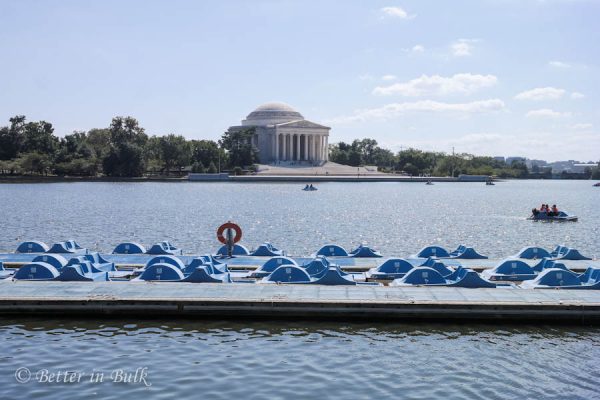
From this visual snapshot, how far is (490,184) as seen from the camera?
623ft

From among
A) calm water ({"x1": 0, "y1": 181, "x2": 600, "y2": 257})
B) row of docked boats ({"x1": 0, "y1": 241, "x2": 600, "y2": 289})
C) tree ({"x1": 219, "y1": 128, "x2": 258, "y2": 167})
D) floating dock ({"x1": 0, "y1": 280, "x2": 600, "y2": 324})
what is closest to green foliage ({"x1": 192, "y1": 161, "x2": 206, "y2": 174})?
tree ({"x1": 219, "y1": 128, "x2": 258, "y2": 167})

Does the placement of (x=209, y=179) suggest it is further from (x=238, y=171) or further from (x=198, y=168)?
(x=238, y=171)

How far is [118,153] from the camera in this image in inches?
6491

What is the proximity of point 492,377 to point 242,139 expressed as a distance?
171 metres

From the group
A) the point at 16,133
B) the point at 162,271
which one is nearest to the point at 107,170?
the point at 16,133

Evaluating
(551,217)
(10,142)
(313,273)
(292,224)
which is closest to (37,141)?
(10,142)

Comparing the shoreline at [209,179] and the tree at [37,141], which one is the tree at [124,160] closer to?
the shoreline at [209,179]

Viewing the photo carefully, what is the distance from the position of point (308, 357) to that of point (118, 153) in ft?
498

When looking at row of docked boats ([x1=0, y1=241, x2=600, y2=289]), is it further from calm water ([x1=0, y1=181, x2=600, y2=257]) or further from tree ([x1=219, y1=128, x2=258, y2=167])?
tree ([x1=219, y1=128, x2=258, y2=167])

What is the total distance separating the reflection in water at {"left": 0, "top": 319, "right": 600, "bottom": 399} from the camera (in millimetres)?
17250

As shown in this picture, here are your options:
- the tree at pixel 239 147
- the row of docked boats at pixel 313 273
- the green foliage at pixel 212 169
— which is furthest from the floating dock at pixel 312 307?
the tree at pixel 239 147

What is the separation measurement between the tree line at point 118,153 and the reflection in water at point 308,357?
A: 147054mm

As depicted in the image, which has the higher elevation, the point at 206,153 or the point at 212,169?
the point at 206,153

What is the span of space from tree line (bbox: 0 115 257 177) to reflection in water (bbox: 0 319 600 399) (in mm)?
147054
